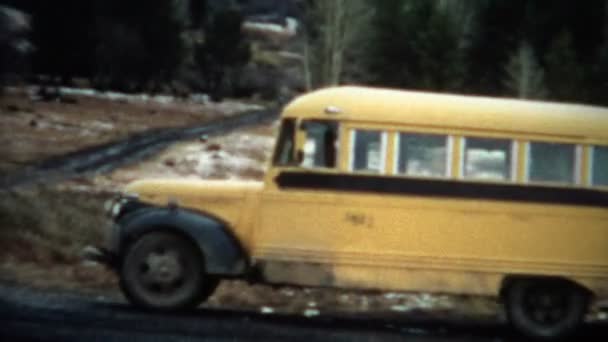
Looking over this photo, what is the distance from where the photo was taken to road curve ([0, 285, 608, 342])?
10.2 m

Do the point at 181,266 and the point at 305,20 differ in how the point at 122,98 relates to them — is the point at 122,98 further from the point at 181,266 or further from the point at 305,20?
the point at 181,266

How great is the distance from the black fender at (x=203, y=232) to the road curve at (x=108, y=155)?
50.0 ft

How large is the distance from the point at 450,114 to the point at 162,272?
3487mm

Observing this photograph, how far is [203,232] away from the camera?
12.2 metres

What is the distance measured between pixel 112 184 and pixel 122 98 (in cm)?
2766

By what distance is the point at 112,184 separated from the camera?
30.4 metres

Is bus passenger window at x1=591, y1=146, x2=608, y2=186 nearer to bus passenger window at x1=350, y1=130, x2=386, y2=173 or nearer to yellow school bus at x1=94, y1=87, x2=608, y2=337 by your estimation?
yellow school bus at x1=94, y1=87, x2=608, y2=337

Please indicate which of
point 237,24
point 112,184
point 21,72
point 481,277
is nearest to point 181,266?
point 481,277

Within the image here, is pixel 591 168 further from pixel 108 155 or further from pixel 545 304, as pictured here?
pixel 108 155

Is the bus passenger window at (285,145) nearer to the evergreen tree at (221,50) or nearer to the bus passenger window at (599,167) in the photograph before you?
the bus passenger window at (599,167)

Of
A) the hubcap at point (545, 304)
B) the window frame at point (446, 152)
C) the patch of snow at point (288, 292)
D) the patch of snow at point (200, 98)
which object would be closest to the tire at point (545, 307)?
the hubcap at point (545, 304)

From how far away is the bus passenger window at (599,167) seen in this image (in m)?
11.9

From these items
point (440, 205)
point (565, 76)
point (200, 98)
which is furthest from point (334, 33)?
point (440, 205)

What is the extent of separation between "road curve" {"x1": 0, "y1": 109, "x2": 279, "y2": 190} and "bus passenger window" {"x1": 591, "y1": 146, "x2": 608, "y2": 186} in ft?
58.3
